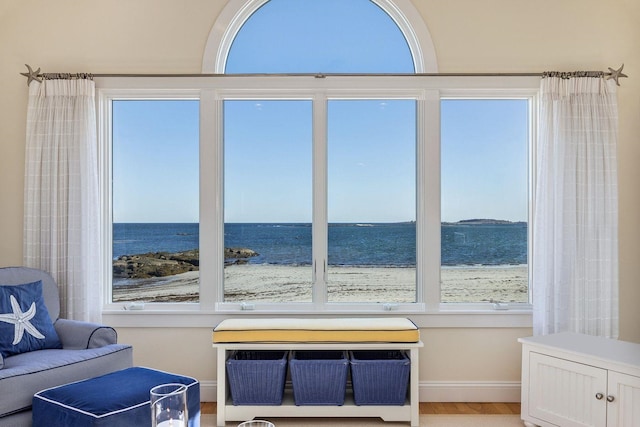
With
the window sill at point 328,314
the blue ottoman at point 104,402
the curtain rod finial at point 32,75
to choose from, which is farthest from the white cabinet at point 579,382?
the curtain rod finial at point 32,75

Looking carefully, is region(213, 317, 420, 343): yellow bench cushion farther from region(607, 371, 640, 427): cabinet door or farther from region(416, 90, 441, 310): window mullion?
region(607, 371, 640, 427): cabinet door

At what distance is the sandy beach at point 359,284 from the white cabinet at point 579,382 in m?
0.62

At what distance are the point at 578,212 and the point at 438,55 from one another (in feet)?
4.66

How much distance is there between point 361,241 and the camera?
362 centimetres

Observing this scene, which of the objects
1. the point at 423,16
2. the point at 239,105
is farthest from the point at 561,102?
the point at 239,105

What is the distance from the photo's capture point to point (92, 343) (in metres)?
2.92

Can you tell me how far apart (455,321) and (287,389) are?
1235mm

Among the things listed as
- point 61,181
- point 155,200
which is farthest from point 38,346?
point 155,200

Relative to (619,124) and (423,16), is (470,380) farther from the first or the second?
(423,16)

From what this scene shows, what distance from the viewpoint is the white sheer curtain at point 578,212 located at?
3318 millimetres

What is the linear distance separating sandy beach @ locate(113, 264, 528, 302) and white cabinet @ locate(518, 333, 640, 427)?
0.62 m

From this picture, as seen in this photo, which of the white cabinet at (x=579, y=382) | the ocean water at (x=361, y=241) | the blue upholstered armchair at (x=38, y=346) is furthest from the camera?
the ocean water at (x=361, y=241)

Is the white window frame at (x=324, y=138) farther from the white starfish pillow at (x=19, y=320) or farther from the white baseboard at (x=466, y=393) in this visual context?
the white starfish pillow at (x=19, y=320)

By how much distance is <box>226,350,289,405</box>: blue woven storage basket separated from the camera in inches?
119
